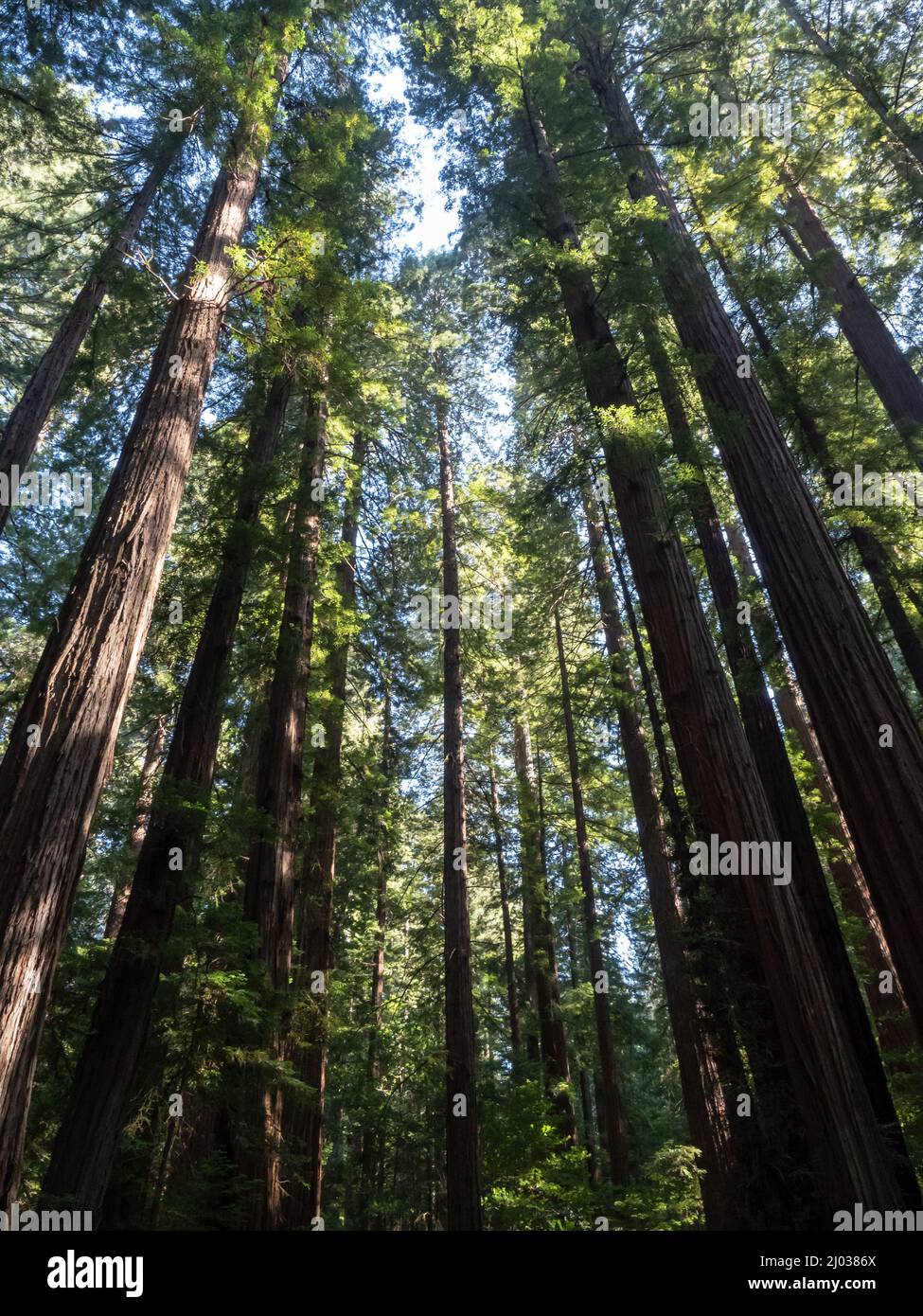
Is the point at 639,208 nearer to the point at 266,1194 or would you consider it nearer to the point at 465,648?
the point at 465,648

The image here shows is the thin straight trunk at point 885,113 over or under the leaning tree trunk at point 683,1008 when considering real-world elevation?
over

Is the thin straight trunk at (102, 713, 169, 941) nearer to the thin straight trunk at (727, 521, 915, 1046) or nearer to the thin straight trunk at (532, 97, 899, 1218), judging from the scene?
the thin straight trunk at (532, 97, 899, 1218)

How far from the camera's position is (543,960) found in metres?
14.8

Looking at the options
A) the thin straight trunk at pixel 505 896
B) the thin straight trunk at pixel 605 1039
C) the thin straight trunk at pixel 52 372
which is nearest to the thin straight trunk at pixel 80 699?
the thin straight trunk at pixel 52 372

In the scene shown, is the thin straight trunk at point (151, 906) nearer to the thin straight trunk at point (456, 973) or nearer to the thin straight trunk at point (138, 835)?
the thin straight trunk at point (138, 835)

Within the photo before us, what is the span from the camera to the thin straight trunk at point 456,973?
27.8 ft

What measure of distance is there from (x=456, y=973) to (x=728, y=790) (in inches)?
240

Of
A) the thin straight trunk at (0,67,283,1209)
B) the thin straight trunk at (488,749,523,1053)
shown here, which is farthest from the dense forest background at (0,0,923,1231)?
the thin straight trunk at (488,749,523,1053)

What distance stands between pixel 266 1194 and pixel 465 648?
8.81 metres

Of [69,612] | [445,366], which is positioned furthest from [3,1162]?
[445,366]

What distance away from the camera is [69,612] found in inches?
179

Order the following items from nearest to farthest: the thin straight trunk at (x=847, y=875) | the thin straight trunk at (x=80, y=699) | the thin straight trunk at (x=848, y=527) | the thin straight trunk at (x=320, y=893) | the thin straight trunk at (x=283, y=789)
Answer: the thin straight trunk at (x=80, y=699), the thin straight trunk at (x=283, y=789), the thin straight trunk at (x=847, y=875), the thin straight trunk at (x=320, y=893), the thin straight trunk at (x=848, y=527)

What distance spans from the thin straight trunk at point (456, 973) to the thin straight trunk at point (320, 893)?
5.84ft

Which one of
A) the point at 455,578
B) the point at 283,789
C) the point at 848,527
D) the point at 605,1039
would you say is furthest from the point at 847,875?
the point at 283,789
